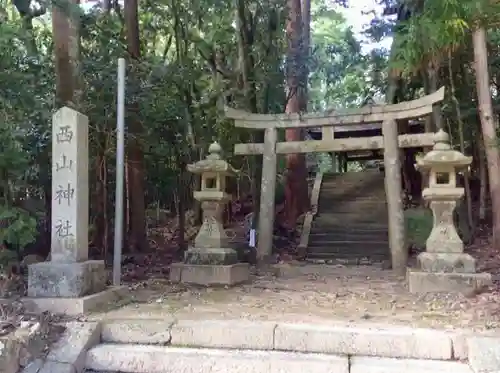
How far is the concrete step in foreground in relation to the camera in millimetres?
4016

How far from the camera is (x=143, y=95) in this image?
892 centimetres

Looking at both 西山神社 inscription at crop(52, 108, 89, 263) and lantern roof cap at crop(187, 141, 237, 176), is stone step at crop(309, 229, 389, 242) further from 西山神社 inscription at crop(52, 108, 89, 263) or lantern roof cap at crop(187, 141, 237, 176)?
西山神社 inscription at crop(52, 108, 89, 263)

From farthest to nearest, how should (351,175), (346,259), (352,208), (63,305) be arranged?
(351,175)
(352,208)
(346,259)
(63,305)

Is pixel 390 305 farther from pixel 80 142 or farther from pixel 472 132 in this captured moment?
pixel 472 132

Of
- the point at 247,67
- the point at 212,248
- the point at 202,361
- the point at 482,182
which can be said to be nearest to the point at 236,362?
the point at 202,361

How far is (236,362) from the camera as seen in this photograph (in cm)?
415

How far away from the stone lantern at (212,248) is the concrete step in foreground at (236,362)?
3640 millimetres

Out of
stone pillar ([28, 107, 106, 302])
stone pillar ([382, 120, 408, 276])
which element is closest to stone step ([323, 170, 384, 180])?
stone pillar ([382, 120, 408, 276])

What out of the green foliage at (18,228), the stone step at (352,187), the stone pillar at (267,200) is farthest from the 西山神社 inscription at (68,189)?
the stone step at (352,187)

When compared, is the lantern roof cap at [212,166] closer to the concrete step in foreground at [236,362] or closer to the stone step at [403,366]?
the concrete step in foreground at [236,362]

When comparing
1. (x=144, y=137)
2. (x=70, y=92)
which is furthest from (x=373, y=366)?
(x=144, y=137)

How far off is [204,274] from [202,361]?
3995 mm

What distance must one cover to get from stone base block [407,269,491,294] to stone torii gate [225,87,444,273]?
2415mm

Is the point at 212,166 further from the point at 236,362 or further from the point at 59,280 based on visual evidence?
the point at 236,362
